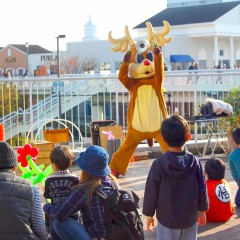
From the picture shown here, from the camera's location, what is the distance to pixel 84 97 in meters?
12.1

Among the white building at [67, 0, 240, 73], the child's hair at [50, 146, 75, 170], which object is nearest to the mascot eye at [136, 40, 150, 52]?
the child's hair at [50, 146, 75, 170]

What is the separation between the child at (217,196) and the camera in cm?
675

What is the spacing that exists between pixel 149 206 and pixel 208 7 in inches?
2682

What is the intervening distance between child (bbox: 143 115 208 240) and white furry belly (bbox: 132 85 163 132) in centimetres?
383

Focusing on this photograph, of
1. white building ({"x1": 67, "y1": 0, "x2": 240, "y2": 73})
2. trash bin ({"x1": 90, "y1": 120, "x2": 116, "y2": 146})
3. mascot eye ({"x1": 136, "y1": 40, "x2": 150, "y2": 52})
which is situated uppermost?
white building ({"x1": 67, "y1": 0, "x2": 240, "y2": 73})

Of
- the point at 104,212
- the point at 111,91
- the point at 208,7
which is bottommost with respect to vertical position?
the point at 104,212

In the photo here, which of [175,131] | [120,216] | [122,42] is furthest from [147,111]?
[120,216]

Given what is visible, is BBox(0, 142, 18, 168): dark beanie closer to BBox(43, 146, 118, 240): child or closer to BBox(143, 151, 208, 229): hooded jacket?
BBox(43, 146, 118, 240): child

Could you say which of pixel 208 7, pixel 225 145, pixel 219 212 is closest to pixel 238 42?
pixel 208 7

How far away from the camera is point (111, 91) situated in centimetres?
1199

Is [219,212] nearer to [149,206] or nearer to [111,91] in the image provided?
[149,206]

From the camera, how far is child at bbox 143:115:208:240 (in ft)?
15.9

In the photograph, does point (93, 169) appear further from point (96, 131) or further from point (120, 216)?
point (96, 131)

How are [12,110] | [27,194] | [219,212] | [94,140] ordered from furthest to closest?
[12,110] < [94,140] < [219,212] < [27,194]
